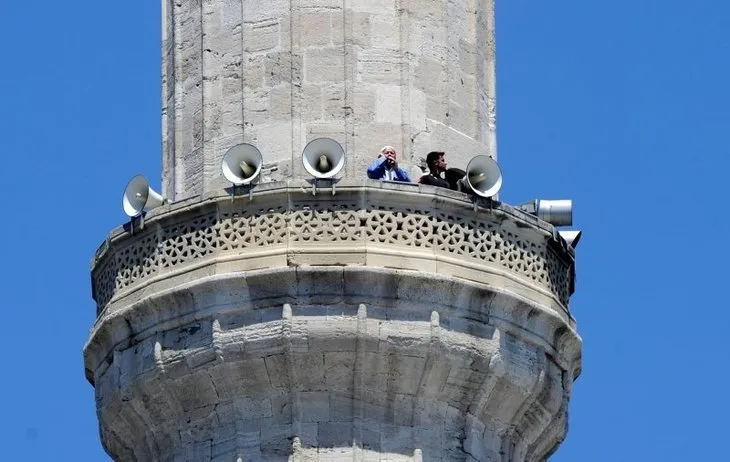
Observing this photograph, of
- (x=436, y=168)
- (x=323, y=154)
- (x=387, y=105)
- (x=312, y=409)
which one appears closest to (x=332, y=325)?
(x=312, y=409)

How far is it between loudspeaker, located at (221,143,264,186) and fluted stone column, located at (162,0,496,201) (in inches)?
15.9

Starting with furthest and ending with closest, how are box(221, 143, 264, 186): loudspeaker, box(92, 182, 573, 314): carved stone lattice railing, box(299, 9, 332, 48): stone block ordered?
box(299, 9, 332, 48): stone block → box(221, 143, 264, 186): loudspeaker → box(92, 182, 573, 314): carved stone lattice railing

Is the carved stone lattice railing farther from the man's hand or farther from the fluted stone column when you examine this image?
the fluted stone column

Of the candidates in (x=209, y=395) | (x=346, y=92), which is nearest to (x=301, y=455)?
(x=209, y=395)

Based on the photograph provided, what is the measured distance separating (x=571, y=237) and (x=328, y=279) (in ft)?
10.5

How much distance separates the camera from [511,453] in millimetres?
41281

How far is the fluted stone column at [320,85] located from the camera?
41.2 meters

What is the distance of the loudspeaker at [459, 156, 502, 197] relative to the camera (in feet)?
134

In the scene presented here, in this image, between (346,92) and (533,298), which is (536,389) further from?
(346,92)

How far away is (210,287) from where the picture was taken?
40250 mm

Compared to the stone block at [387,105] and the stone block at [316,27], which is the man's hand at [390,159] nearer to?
the stone block at [387,105]

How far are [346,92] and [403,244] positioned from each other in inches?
74.6

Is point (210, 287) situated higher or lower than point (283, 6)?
lower

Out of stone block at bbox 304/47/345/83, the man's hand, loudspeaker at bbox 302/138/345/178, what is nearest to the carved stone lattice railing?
loudspeaker at bbox 302/138/345/178
